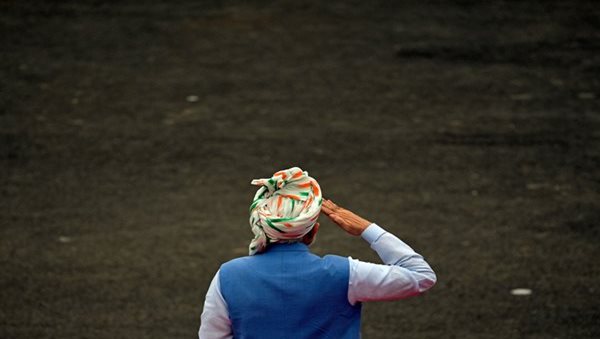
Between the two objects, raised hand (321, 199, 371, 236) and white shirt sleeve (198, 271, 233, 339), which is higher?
raised hand (321, 199, 371, 236)

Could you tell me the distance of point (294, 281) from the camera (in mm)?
3344

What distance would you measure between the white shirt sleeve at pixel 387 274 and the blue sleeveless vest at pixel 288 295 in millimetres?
36

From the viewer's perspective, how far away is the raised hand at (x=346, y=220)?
3.49m

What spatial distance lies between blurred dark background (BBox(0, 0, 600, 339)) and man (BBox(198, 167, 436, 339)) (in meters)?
2.64

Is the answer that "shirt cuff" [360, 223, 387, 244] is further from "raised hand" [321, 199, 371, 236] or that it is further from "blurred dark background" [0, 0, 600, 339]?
"blurred dark background" [0, 0, 600, 339]

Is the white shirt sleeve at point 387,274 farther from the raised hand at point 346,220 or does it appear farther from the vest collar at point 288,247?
the vest collar at point 288,247

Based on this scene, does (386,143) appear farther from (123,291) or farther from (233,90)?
(123,291)

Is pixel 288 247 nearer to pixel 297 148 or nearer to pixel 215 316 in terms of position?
pixel 215 316

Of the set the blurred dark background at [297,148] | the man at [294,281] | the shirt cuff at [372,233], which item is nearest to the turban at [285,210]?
the man at [294,281]

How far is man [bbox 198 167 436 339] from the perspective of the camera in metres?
3.34

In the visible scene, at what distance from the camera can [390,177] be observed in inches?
320

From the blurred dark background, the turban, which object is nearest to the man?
the turban

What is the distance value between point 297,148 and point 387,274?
17.4 feet

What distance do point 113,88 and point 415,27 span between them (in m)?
3.36
